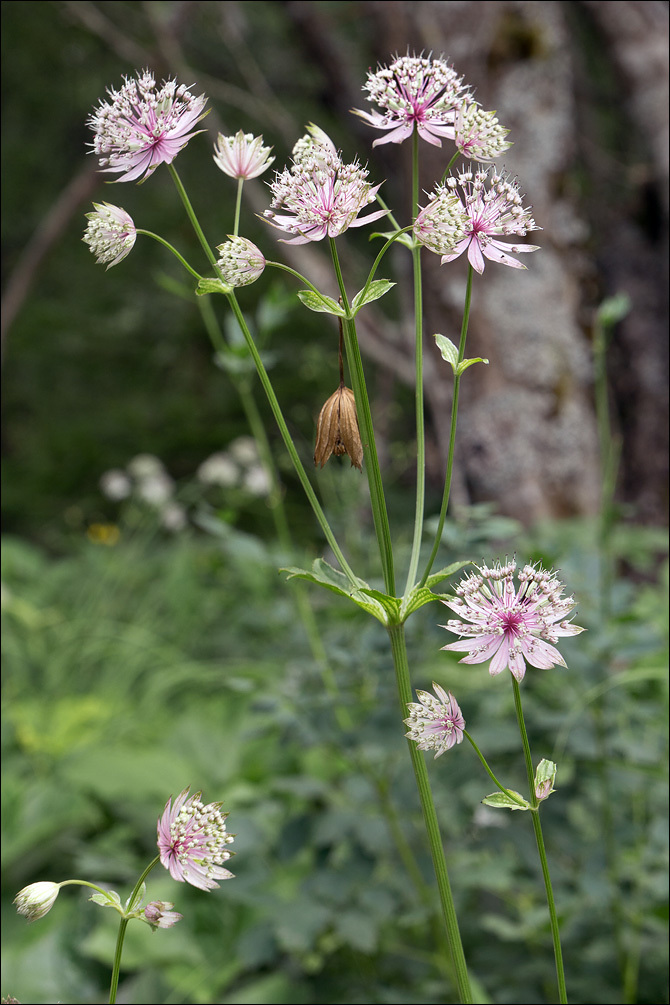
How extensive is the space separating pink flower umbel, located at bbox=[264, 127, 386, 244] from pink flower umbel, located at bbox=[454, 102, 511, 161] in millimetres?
72

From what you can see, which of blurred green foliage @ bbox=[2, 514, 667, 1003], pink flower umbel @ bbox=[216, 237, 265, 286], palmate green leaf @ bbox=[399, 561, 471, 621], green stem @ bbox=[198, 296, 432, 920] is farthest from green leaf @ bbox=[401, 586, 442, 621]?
green stem @ bbox=[198, 296, 432, 920]

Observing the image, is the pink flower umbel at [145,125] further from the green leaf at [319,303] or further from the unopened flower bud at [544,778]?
the unopened flower bud at [544,778]

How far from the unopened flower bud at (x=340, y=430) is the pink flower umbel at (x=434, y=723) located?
0.16 meters

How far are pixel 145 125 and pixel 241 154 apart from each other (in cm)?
7

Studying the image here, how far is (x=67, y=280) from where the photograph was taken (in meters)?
5.42

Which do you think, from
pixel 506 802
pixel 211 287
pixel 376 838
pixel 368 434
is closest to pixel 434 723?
pixel 506 802

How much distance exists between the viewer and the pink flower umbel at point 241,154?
1.76 ft

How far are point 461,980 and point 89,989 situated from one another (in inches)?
34.3

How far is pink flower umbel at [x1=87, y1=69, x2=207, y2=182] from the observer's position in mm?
500

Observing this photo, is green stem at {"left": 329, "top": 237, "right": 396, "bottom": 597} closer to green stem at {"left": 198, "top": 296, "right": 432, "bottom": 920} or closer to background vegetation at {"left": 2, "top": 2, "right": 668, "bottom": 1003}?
background vegetation at {"left": 2, "top": 2, "right": 668, "bottom": 1003}

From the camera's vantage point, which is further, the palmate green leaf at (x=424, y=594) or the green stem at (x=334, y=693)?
the green stem at (x=334, y=693)

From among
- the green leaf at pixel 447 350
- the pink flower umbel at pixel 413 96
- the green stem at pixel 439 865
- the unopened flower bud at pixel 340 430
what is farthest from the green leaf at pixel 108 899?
A: the pink flower umbel at pixel 413 96

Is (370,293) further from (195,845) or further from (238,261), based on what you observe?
(195,845)

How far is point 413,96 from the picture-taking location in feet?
1.72
